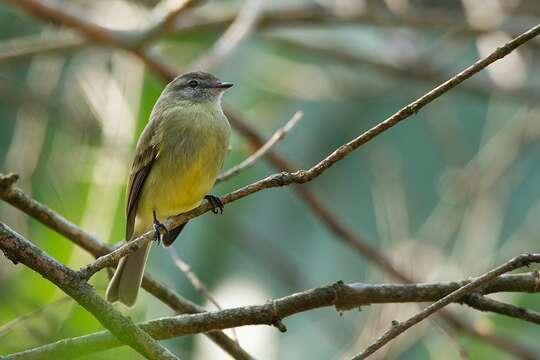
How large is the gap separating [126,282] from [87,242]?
560mm

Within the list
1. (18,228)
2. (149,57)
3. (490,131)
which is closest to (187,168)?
(18,228)

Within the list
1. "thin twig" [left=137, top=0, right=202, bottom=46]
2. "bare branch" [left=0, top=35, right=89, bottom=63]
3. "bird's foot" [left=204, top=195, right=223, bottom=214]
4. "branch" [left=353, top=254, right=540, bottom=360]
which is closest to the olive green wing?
"bird's foot" [left=204, top=195, right=223, bottom=214]

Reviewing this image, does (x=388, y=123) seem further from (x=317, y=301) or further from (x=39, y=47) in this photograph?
(x=39, y=47)

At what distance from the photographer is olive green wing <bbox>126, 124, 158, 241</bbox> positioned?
4.40 metres

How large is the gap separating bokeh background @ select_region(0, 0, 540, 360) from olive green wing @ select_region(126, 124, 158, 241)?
0.43 ft

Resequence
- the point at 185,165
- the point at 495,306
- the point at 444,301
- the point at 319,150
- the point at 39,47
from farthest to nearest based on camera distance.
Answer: the point at 319,150 → the point at 39,47 → the point at 185,165 → the point at 495,306 → the point at 444,301

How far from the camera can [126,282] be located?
3.84 metres

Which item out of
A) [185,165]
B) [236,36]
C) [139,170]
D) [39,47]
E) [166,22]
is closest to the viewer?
[185,165]

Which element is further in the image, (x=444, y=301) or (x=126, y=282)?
(x=126, y=282)

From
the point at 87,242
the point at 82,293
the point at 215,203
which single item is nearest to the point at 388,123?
the point at 82,293

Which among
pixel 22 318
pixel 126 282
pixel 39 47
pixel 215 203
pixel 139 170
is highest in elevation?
pixel 39 47

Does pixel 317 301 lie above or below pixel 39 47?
below

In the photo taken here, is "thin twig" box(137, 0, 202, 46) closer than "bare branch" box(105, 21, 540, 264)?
No

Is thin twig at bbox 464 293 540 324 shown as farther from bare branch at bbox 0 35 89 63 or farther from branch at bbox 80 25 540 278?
bare branch at bbox 0 35 89 63
